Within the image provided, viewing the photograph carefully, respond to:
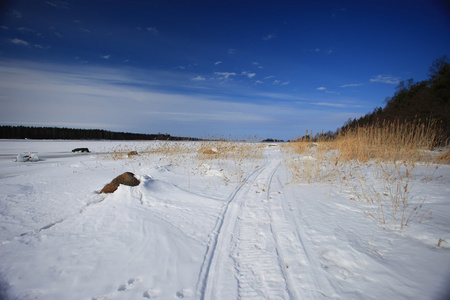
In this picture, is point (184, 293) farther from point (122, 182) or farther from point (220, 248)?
point (122, 182)

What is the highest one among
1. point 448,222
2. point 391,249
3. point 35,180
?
point 448,222

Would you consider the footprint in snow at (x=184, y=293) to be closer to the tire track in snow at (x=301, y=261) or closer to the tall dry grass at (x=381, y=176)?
the tire track in snow at (x=301, y=261)

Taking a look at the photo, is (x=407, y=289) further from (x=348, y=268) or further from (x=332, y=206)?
(x=332, y=206)

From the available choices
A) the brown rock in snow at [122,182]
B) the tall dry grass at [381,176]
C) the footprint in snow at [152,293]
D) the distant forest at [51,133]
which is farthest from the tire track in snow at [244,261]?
the distant forest at [51,133]

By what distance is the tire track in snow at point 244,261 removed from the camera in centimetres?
185

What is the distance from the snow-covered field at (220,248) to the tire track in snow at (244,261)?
1cm

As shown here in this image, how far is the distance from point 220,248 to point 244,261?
1.36 feet

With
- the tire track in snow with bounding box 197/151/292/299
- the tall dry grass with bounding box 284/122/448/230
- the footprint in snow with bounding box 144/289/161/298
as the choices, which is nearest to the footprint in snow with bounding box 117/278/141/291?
the footprint in snow with bounding box 144/289/161/298

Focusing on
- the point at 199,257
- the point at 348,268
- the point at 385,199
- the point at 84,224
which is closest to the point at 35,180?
the point at 84,224

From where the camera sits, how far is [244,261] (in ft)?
7.50

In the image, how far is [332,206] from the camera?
3.93 metres

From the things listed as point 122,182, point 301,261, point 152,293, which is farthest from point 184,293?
point 122,182

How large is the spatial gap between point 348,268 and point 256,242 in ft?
3.61

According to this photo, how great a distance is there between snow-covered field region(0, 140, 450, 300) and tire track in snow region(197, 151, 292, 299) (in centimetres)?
1
